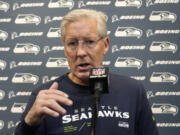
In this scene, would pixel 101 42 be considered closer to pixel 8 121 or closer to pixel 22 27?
pixel 22 27

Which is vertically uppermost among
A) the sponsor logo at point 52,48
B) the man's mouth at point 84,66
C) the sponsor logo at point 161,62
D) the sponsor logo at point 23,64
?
the man's mouth at point 84,66

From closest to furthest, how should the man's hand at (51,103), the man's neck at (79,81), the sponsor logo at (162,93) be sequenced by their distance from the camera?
the man's hand at (51,103), the man's neck at (79,81), the sponsor logo at (162,93)

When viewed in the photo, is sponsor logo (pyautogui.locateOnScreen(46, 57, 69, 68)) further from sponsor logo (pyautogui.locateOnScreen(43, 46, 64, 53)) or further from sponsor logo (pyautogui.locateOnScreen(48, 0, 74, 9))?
sponsor logo (pyautogui.locateOnScreen(48, 0, 74, 9))

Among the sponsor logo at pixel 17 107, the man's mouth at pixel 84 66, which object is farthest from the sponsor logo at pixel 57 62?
the man's mouth at pixel 84 66

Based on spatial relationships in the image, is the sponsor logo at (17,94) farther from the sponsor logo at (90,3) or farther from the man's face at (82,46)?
the man's face at (82,46)

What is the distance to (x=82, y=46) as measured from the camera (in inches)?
42.4

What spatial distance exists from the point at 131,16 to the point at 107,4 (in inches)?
8.9

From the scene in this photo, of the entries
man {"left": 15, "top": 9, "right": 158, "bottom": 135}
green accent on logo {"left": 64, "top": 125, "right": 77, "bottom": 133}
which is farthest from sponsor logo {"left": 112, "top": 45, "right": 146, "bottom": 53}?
green accent on logo {"left": 64, "top": 125, "right": 77, "bottom": 133}

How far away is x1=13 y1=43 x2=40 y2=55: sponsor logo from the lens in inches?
80.7

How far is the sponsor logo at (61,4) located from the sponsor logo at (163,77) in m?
0.90

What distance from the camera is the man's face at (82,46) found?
1.07 metres

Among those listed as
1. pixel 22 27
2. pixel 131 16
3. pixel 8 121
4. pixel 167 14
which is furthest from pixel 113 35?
pixel 8 121

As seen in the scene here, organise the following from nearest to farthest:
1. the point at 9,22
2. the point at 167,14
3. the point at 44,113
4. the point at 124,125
→ 1. the point at 44,113
2. the point at 124,125
3. the point at 167,14
4. the point at 9,22

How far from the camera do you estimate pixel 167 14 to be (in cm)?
196
